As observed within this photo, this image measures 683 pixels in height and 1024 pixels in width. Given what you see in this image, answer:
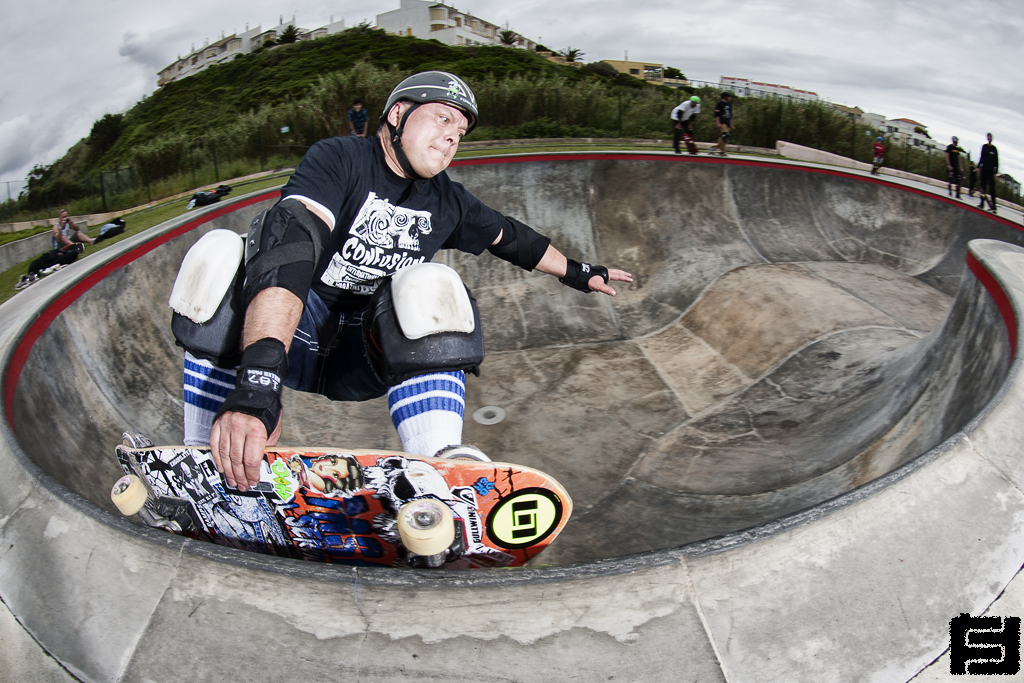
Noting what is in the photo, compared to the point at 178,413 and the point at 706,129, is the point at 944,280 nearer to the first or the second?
the point at 178,413

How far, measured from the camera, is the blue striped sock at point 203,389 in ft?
8.18

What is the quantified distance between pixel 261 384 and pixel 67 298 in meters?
3.65

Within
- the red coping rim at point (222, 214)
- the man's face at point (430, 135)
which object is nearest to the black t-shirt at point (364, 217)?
the man's face at point (430, 135)

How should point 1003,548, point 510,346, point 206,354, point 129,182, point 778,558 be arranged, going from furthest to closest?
point 129,182 → point 510,346 → point 206,354 → point 1003,548 → point 778,558

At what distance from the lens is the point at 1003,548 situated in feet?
6.63

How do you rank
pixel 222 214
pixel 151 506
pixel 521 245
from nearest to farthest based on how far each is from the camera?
pixel 151 506 < pixel 521 245 < pixel 222 214

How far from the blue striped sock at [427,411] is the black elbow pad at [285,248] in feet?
1.63

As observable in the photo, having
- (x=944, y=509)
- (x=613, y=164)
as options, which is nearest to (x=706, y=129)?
(x=613, y=164)

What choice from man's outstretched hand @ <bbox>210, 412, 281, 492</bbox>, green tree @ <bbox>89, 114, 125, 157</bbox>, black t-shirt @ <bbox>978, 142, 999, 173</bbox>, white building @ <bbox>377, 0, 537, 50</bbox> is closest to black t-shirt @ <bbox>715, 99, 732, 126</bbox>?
black t-shirt @ <bbox>978, 142, 999, 173</bbox>

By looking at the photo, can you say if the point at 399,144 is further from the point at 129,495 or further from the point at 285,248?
the point at 129,495

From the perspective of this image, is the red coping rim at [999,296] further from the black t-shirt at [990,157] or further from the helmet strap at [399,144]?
the black t-shirt at [990,157]

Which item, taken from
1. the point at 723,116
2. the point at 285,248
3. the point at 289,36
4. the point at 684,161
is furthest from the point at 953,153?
the point at 289,36

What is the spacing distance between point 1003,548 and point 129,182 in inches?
1064

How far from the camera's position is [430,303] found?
2111 millimetres
